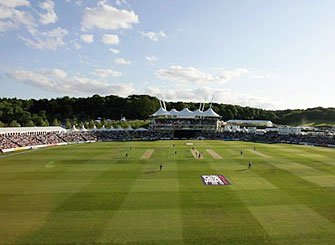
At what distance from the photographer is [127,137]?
244 feet

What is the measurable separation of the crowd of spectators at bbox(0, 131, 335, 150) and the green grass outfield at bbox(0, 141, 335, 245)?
25.9 meters

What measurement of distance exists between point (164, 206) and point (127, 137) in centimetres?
5958

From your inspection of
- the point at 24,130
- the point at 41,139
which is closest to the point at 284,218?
the point at 41,139

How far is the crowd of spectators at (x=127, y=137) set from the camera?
51.1m

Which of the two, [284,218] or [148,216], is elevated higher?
[284,218]

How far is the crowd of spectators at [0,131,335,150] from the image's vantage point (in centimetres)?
5112

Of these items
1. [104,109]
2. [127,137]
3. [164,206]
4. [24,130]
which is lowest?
[164,206]

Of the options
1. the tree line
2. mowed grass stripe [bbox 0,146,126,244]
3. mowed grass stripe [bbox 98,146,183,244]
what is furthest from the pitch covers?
the tree line

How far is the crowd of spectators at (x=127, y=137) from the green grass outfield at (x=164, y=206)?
25.9m

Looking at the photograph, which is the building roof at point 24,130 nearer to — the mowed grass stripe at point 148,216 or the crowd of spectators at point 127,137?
the crowd of spectators at point 127,137

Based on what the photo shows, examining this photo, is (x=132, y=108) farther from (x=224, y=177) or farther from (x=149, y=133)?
(x=224, y=177)

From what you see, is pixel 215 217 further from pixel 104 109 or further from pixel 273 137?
pixel 104 109

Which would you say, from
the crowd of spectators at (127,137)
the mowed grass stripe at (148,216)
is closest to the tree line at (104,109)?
the crowd of spectators at (127,137)

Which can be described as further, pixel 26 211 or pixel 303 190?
pixel 303 190
